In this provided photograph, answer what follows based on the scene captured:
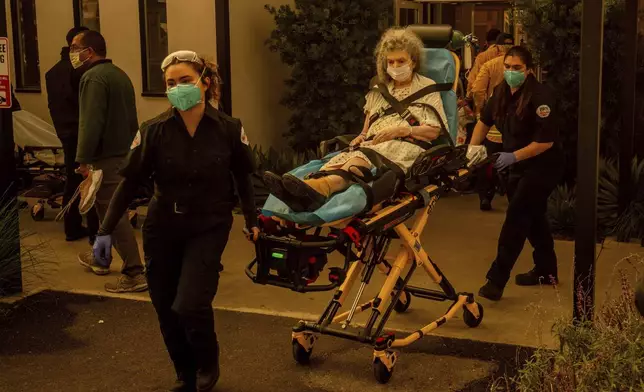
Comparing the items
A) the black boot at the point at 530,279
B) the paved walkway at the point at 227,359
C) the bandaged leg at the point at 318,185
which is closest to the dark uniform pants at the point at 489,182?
the black boot at the point at 530,279

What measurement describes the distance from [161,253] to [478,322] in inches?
94.3

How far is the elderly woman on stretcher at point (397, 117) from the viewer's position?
6.11m

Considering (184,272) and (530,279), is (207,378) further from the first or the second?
(530,279)

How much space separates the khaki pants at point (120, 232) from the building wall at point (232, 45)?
4.46 metres

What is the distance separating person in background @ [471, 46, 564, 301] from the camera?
7.11m

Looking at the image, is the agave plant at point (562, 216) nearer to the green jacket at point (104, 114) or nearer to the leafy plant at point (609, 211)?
the leafy plant at point (609, 211)

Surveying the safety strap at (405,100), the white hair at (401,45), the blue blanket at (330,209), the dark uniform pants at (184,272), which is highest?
the white hair at (401,45)

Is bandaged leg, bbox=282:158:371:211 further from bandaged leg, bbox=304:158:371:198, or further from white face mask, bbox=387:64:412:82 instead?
white face mask, bbox=387:64:412:82

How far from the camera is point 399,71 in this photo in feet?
21.2

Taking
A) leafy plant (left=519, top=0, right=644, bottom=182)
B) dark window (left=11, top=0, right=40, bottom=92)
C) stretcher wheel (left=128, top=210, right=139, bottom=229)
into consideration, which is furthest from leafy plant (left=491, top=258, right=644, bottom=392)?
dark window (left=11, top=0, right=40, bottom=92)

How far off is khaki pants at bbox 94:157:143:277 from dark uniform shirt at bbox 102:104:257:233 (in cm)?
252

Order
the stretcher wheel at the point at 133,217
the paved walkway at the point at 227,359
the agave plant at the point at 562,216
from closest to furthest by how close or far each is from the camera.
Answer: the paved walkway at the point at 227,359 → the agave plant at the point at 562,216 → the stretcher wheel at the point at 133,217

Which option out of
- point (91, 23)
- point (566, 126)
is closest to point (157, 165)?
point (566, 126)

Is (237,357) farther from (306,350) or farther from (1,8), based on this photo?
(1,8)
